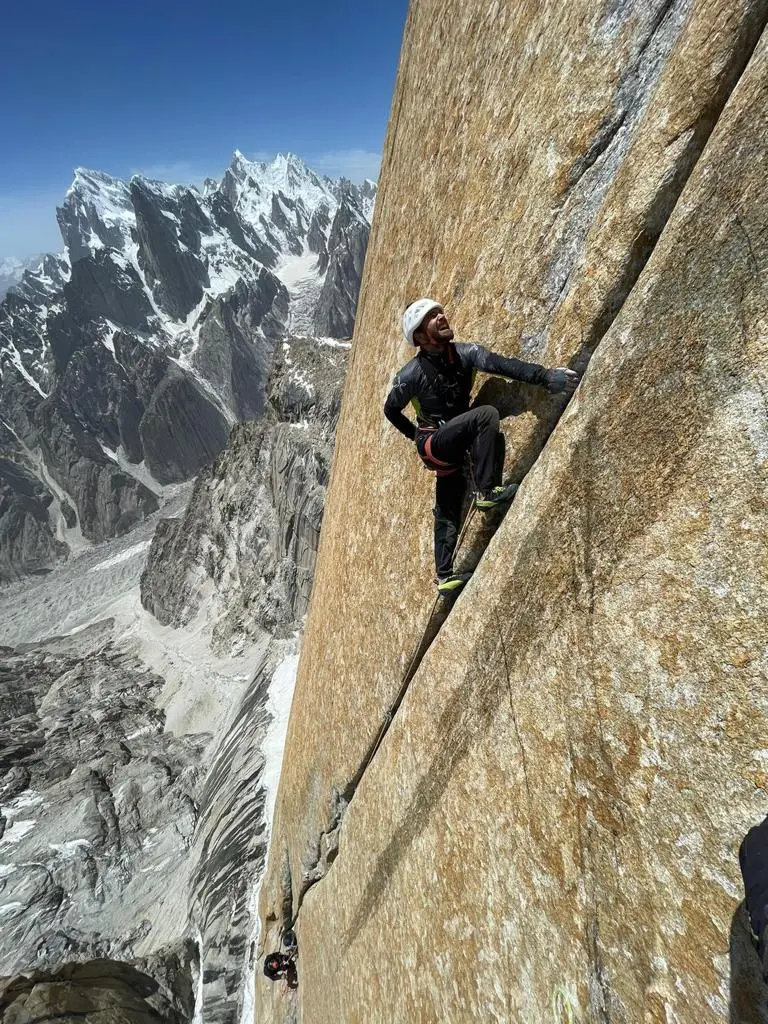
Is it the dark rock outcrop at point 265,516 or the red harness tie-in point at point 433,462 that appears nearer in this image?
the red harness tie-in point at point 433,462

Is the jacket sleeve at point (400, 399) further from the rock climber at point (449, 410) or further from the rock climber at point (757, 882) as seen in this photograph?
the rock climber at point (757, 882)

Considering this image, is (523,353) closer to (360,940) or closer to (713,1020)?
(713,1020)

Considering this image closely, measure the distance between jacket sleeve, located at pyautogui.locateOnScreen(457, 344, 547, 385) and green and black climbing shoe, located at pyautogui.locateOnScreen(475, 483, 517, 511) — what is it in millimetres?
1210

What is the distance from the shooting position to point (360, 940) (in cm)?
847

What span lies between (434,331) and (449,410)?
41.3 inches

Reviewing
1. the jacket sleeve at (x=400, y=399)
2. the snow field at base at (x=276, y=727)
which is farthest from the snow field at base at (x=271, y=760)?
the jacket sleeve at (x=400, y=399)

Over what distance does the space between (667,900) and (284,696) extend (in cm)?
3561

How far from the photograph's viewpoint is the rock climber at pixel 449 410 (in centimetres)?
571

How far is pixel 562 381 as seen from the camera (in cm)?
522

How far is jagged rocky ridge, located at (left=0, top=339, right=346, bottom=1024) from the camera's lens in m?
21.0

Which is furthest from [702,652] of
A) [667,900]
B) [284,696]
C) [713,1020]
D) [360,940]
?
A: [284,696]

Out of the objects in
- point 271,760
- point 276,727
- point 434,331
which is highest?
point 434,331

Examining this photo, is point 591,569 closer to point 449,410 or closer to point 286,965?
point 449,410

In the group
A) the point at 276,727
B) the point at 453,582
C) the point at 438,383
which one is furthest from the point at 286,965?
the point at 276,727
